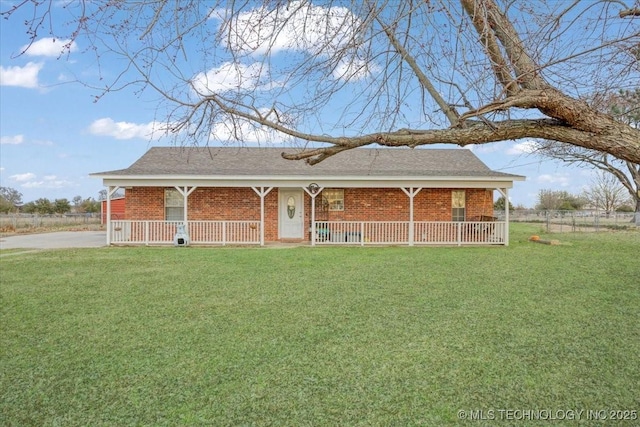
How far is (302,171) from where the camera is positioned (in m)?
17.1

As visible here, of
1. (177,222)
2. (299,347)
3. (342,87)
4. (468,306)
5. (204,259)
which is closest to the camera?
(342,87)

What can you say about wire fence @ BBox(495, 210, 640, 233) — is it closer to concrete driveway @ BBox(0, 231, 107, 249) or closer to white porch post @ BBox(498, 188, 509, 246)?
white porch post @ BBox(498, 188, 509, 246)

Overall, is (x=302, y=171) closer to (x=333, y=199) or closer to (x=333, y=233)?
(x=333, y=199)

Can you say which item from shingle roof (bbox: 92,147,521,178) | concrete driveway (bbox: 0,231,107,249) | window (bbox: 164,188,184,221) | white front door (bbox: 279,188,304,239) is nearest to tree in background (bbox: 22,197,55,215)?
concrete driveway (bbox: 0,231,107,249)

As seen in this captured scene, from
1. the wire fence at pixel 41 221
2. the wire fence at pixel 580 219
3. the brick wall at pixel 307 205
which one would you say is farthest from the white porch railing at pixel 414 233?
the wire fence at pixel 41 221

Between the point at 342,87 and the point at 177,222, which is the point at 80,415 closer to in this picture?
the point at 342,87

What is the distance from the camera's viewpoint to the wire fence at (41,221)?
26542mm

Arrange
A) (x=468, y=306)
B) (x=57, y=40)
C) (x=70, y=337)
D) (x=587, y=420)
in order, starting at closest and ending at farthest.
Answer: (x=57, y=40) → (x=587, y=420) → (x=70, y=337) → (x=468, y=306)

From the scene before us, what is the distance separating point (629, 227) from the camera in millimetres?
27344

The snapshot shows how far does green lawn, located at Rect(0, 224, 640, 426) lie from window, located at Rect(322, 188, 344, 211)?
26.8ft

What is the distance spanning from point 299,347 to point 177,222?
12.6 metres

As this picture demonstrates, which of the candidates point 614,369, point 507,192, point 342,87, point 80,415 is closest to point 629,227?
point 507,192

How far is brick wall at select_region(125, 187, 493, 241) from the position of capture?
17.6m

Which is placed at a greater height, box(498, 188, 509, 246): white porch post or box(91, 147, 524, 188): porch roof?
box(91, 147, 524, 188): porch roof
